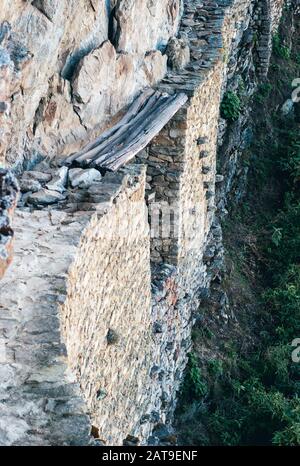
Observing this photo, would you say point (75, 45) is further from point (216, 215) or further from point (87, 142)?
point (216, 215)

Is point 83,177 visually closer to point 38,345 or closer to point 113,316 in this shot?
point 113,316

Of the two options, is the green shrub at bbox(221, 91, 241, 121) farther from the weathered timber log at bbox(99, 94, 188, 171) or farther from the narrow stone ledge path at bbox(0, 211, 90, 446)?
the narrow stone ledge path at bbox(0, 211, 90, 446)

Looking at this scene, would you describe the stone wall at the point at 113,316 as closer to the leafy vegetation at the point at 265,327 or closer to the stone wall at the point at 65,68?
the stone wall at the point at 65,68

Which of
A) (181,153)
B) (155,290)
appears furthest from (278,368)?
(181,153)

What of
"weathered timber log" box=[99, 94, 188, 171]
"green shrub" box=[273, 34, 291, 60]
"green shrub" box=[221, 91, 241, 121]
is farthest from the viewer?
"green shrub" box=[273, 34, 291, 60]

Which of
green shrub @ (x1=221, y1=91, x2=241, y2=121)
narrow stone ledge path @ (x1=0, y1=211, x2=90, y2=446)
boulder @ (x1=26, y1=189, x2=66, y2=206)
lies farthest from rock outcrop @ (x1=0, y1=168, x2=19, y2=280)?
green shrub @ (x1=221, y1=91, x2=241, y2=121)
